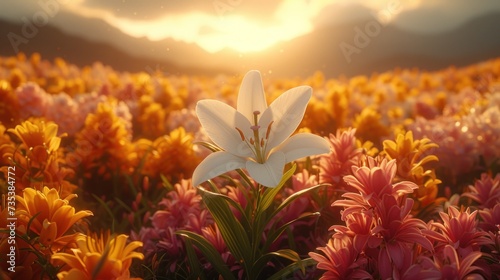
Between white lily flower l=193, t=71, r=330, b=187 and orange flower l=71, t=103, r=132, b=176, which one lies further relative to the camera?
orange flower l=71, t=103, r=132, b=176

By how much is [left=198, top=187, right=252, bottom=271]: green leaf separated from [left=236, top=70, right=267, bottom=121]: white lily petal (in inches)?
11.4

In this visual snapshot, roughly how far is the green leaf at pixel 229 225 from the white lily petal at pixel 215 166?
0.47 feet

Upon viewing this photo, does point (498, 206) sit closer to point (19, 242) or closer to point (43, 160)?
point (19, 242)

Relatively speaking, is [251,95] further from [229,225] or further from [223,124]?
[229,225]

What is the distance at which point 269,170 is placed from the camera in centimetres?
142

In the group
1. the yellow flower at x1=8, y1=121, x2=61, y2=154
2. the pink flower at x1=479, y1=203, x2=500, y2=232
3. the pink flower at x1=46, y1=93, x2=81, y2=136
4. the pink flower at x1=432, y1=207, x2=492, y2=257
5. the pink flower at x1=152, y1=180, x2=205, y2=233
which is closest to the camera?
the pink flower at x1=432, y1=207, x2=492, y2=257

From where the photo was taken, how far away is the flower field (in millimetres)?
1402

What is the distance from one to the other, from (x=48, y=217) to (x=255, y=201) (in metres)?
0.78

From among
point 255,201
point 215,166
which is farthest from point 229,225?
point 255,201

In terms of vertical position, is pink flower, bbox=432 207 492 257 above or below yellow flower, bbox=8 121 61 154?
below

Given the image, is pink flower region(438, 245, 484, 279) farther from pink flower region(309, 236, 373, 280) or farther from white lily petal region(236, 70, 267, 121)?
white lily petal region(236, 70, 267, 121)

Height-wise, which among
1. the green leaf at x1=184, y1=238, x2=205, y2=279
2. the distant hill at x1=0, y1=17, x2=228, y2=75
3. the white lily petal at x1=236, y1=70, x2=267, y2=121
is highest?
the distant hill at x1=0, y1=17, x2=228, y2=75

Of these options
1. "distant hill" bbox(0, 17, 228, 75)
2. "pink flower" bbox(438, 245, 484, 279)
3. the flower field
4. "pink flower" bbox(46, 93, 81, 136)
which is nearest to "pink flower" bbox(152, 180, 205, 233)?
the flower field

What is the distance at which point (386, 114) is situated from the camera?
17.0ft
